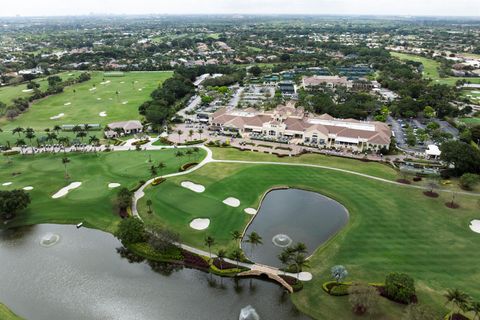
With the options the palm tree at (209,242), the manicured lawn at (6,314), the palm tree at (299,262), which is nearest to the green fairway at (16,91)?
the manicured lawn at (6,314)

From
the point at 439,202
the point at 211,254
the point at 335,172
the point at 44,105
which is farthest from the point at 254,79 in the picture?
the point at 211,254

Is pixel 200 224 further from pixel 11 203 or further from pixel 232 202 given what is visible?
pixel 11 203

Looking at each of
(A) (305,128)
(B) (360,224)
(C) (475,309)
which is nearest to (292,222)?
(B) (360,224)

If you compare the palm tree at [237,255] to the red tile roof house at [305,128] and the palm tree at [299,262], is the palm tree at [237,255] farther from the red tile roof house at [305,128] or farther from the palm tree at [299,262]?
the red tile roof house at [305,128]

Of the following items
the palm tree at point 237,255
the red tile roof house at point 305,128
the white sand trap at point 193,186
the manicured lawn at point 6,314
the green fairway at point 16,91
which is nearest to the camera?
the manicured lawn at point 6,314

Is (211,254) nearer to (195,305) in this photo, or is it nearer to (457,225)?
(195,305)

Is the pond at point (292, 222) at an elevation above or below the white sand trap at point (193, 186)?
below
